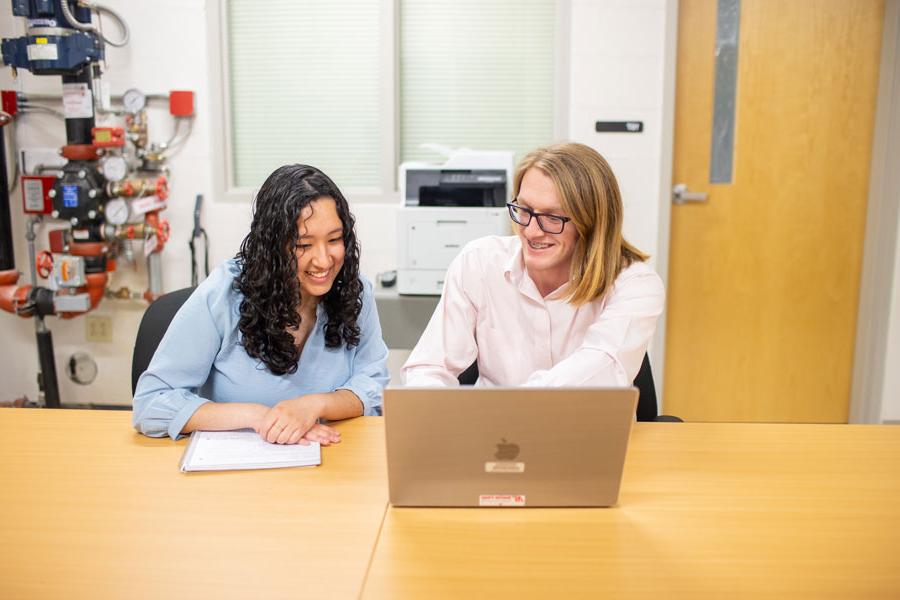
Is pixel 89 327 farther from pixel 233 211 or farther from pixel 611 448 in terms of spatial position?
pixel 611 448

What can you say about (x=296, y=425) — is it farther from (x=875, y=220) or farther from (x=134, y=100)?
(x=875, y=220)

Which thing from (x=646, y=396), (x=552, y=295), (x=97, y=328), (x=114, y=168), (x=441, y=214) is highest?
(x=114, y=168)

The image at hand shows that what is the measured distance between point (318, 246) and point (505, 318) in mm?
483

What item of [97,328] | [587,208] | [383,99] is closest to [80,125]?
[97,328]

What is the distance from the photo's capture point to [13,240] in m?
3.48

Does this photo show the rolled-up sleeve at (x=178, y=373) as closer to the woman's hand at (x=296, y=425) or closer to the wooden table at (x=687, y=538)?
the woman's hand at (x=296, y=425)

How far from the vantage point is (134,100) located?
322cm

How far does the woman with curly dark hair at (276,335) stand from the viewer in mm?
1434

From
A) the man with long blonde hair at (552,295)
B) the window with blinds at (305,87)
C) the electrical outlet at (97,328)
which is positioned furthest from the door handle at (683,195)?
the electrical outlet at (97,328)

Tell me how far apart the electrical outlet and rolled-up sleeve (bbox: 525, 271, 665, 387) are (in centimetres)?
268

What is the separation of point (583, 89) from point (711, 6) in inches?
26.4

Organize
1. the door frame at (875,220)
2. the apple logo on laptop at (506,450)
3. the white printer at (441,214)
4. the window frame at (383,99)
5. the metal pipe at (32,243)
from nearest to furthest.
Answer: the apple logo on laptop at (506,450), the white printer at (441,214), the door frame at (875,220), the window frame at (383,99), the metal pipe at (32,243)

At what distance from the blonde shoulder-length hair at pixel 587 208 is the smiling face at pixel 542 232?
14 mm

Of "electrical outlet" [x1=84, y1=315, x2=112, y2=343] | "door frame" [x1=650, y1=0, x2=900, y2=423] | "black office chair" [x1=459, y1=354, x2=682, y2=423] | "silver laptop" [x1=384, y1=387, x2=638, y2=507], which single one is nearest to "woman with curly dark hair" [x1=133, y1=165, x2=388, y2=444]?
"silver laptop" [x1=384, y1=387, x2=638, y2=507]
